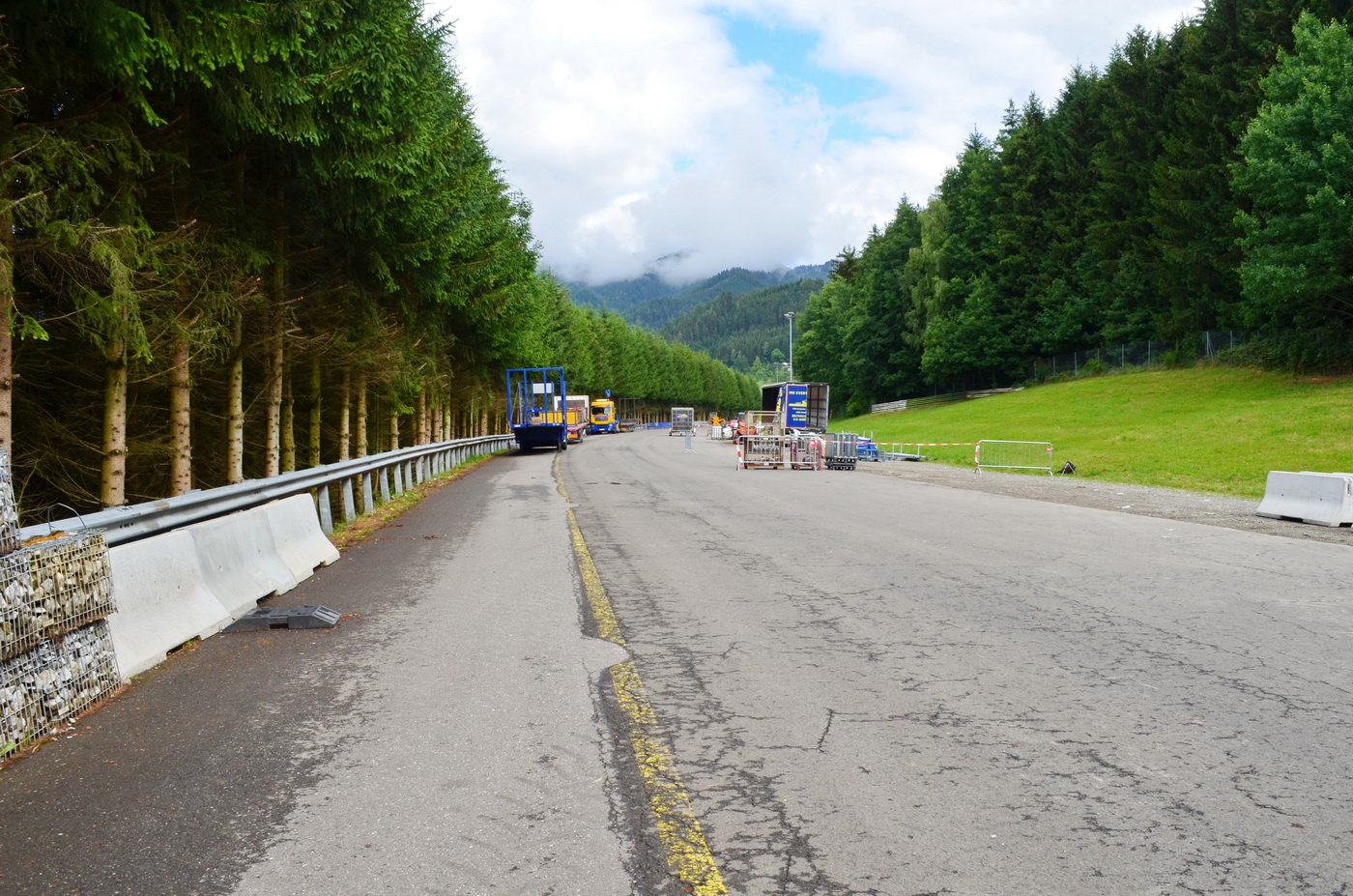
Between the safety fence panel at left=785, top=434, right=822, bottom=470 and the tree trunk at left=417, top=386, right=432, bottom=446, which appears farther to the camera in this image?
the tree trunk at left=417, top=386, right=432, bottom=446

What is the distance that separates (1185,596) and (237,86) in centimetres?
953

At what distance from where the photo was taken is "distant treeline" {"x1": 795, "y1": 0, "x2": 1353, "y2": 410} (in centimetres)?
3838

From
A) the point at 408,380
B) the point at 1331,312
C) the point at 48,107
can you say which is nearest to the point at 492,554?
the point at 48,107

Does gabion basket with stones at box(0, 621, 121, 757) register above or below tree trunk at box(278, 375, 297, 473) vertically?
below

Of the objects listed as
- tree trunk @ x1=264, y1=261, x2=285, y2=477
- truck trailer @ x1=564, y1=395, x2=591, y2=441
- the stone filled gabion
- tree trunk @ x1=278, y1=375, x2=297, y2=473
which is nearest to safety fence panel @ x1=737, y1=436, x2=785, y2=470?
tree trunk @ x1=278, y1=375, x2=297, y2=473

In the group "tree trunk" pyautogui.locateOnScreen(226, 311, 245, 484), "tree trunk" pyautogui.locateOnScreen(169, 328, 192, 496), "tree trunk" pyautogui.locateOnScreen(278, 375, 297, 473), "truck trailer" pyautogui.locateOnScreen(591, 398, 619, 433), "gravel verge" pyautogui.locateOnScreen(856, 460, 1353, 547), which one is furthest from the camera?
"truck trailer" pyautogui.locateOnScreen(591, 398, 619, 433)

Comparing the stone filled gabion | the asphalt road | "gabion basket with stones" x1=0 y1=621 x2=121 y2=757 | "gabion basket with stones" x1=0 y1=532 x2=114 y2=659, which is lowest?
the asphalt road

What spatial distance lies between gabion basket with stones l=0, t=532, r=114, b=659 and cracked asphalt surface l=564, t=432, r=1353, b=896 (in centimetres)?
321

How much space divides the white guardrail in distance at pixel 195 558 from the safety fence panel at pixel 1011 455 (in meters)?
23.2

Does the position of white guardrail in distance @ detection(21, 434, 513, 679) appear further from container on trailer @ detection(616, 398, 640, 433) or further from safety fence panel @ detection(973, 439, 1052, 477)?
container on trailer @ detection(616, 398, 640, 433)

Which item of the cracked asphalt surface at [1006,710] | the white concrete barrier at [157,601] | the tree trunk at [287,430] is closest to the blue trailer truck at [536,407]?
the tree trunk at [287,430]

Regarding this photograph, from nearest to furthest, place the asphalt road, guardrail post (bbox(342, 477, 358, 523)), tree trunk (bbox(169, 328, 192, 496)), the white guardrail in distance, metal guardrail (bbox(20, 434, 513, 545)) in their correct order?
the asphalt road, the white guardrail in distance, metal guardrail (bbox(20, 434, 513, 545)), tree trunk (bbox(169, 328, 192, 496)), guardrail post (bbox(342, 477, 358, 523))

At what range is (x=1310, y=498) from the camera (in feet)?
45.4

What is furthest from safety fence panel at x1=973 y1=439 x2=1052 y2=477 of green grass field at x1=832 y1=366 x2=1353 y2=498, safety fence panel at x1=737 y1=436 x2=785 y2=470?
safety fence panel at x1=737 y1=436 x2=785 y2=470
